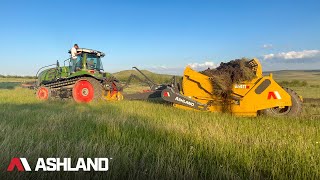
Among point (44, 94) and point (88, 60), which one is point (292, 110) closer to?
point (88, 60)

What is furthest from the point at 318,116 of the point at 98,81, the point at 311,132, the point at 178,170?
the point at 98,81

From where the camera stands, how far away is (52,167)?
3.12m

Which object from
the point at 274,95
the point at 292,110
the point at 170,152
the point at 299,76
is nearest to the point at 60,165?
the point at 170,152

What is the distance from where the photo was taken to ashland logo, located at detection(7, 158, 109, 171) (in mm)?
3025

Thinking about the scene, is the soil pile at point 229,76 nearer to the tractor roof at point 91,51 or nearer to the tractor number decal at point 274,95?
the tractor number decal at point 274,95

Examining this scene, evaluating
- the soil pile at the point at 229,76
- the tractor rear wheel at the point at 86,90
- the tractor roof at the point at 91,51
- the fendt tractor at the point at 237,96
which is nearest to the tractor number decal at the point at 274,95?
the fendt tractor at the point at 237,96

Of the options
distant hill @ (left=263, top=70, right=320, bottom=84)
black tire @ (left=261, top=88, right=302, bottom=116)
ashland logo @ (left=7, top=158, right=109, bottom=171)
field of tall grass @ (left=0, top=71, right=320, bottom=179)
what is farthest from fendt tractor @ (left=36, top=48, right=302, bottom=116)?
distant hill @ (left=263, top=70, right=320, bottom=84)

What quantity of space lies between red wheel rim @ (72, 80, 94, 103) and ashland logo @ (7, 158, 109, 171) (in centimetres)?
924

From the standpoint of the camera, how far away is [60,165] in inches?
124

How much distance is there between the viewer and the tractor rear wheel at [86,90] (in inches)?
482

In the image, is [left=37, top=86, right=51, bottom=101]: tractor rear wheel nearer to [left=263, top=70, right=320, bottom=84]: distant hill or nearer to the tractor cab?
the tractor cab

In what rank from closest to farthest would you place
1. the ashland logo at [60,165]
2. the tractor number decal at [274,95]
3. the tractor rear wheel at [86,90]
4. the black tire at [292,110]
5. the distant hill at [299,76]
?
the ashland logo at [60,165] < the tractor number decal at [274,95] < the black tire at [292,110] < the tractor rear wheel at [86,90] < the distant hill at [299,76]

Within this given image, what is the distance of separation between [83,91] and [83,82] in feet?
1.37

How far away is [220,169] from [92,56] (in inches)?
449
